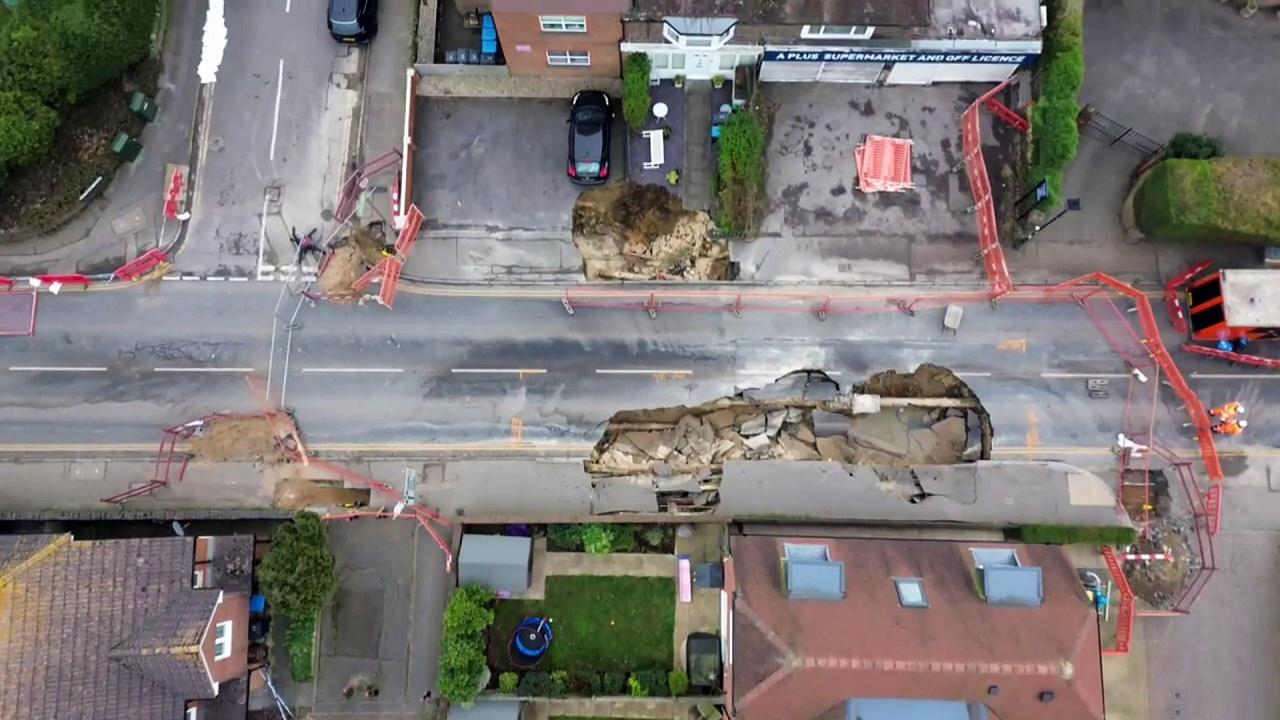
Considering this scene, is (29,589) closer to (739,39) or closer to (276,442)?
(276,442)

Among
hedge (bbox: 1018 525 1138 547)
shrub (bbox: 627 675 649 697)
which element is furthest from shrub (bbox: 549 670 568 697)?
hedge (bbox: 1018 525 1138 547)

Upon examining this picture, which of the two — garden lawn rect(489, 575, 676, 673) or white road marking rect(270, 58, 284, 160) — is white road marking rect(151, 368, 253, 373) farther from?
garden lawn rect(489, 575, 676, 673)

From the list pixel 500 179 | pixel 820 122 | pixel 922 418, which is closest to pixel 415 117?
pixel 500 179

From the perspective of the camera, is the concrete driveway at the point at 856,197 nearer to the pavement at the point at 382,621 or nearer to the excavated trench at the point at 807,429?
the excavated trench at the point at 807,429

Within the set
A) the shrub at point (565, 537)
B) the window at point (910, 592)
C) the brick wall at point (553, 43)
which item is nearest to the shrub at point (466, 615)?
the shrub at point (565, 537)

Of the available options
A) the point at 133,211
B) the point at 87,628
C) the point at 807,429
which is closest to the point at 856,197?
the point at 807,429

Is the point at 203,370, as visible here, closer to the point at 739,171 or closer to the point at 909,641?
the point at 739,171

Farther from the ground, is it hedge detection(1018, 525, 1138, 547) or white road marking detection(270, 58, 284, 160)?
white road marking detection(270, 58, 284, 160)
